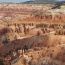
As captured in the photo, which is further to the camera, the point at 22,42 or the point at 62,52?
the point at 22,42

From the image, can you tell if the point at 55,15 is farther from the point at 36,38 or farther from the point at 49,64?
the point at 49,64

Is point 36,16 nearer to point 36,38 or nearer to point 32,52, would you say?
point 36,38

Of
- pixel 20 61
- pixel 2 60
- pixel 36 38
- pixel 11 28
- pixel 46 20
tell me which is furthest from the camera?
pixel 46 20

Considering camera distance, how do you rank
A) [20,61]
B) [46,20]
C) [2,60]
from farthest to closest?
1. [46,20]
2. [2,60]
3. [20,61]

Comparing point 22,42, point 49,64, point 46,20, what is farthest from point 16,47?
point 46,20

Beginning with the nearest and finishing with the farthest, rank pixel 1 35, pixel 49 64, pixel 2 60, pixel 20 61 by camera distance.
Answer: pixel 49 64 → pixel 20 61 → pixel 2 60 → pixel 1 35

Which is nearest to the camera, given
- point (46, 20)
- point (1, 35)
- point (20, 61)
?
point (20, 61)

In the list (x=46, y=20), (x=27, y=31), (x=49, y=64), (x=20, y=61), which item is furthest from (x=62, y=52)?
(x=46, y=20)

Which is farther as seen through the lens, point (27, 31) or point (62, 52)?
point (27, 31)

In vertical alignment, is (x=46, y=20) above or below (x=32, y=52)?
below
